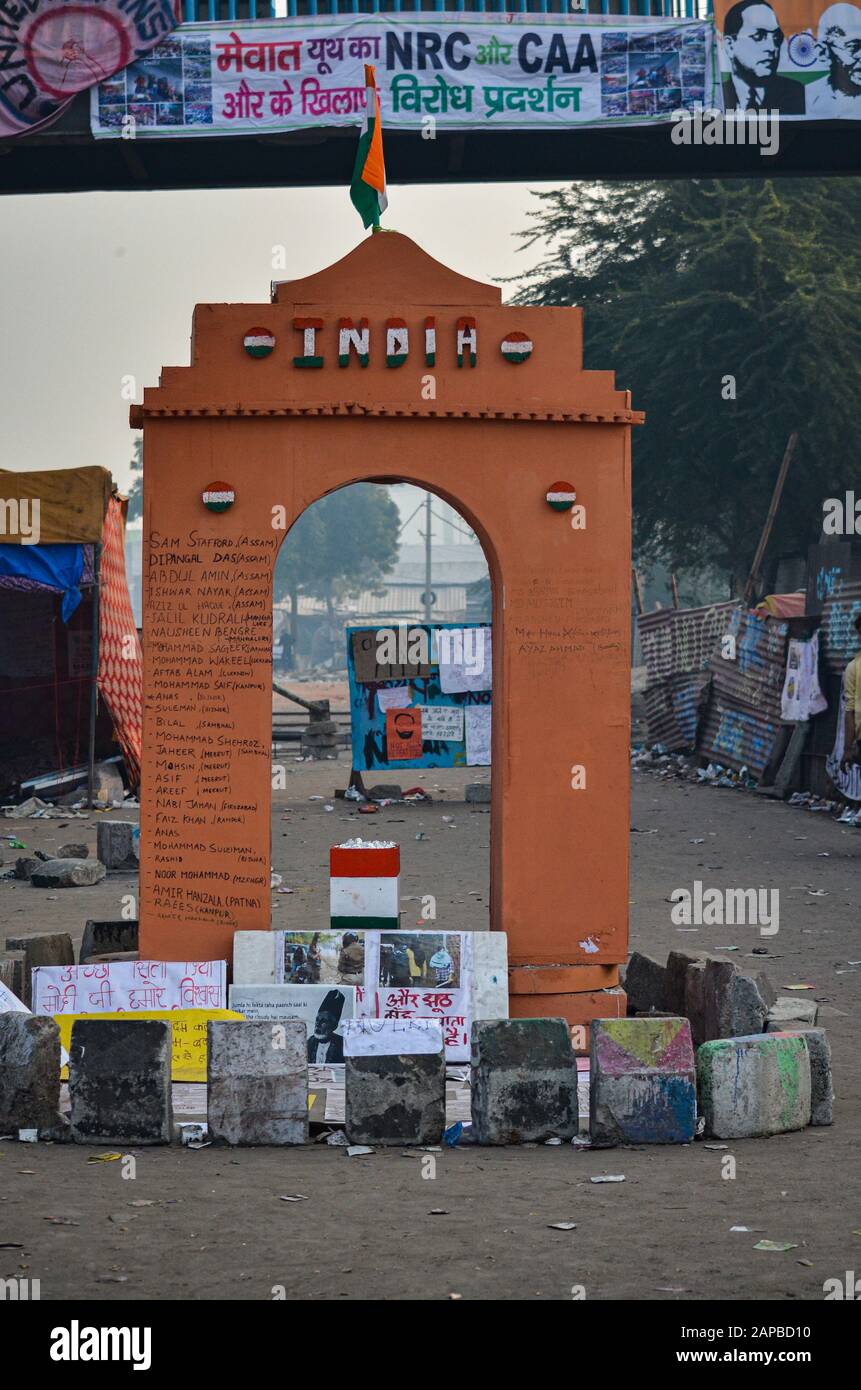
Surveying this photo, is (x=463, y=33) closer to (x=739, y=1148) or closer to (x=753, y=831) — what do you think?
(x=753, y=831)

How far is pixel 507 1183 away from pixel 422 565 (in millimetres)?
135229

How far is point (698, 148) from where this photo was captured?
17844 millimetres

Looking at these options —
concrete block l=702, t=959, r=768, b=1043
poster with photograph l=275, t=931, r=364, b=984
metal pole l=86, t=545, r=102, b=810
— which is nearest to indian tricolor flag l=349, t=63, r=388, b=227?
poster with photograph l=275, t=931, r=364, b=984

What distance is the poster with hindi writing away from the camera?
7965 millimetres

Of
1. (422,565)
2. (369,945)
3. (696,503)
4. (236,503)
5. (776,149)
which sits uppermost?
(422,565)

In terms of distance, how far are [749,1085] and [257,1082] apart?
2.00 metres

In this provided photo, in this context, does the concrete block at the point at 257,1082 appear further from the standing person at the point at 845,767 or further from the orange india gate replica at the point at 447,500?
the standing person at the point at 845,767

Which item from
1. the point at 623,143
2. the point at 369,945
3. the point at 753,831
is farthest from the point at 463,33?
the point at 369,945

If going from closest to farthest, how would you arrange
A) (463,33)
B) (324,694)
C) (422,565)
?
(463,33) < (324,694) < (422,565)

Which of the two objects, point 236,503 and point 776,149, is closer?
point 236,503

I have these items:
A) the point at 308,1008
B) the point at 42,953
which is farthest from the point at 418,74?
the point at 308,1008

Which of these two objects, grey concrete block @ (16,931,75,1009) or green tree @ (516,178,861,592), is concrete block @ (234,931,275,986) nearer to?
grey concrete block @ (16,931,75,1009)

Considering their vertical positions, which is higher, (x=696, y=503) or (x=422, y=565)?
(x=422, y=565)

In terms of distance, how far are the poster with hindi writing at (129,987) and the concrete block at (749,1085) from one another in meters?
2.57
